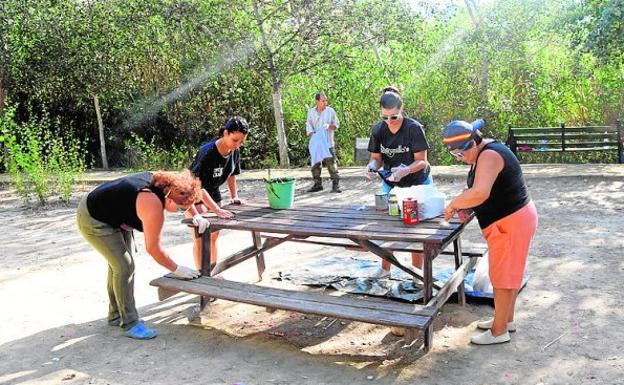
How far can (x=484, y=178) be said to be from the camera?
3486 millimetres

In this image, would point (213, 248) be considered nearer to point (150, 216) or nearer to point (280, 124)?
point (150, 216)

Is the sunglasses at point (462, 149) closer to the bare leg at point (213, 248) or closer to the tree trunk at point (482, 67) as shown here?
the bare leg at point (213, 248)

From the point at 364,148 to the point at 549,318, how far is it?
351 inches

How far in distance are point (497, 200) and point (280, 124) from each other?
31.6ft

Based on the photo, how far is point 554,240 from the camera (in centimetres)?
629

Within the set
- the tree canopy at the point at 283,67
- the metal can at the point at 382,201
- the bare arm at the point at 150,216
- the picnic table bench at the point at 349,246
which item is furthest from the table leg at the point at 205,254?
the tree canopy at the point at 283,67

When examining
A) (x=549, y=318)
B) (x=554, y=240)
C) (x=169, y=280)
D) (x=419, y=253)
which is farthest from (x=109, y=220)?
(x=554, y=240)

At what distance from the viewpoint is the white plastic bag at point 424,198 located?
4.05 m

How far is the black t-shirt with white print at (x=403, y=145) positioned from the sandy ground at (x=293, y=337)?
1011 millimetres

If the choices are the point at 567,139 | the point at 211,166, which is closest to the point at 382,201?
the point at 211,166

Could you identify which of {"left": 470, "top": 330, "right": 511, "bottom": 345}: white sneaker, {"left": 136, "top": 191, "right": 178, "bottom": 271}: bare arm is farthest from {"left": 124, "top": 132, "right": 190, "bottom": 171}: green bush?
{"left": 470, "top": 330, "right": 511, "bottom": 345}: white sneaker

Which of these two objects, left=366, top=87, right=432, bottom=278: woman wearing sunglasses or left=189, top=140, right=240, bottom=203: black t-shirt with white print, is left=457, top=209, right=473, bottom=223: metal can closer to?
left=366, top=87, right=432, bottom=278: woman wearing sunglasses

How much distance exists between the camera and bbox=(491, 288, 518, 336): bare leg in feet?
12.2

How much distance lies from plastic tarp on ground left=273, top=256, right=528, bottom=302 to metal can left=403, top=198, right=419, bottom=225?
0.84 meters
